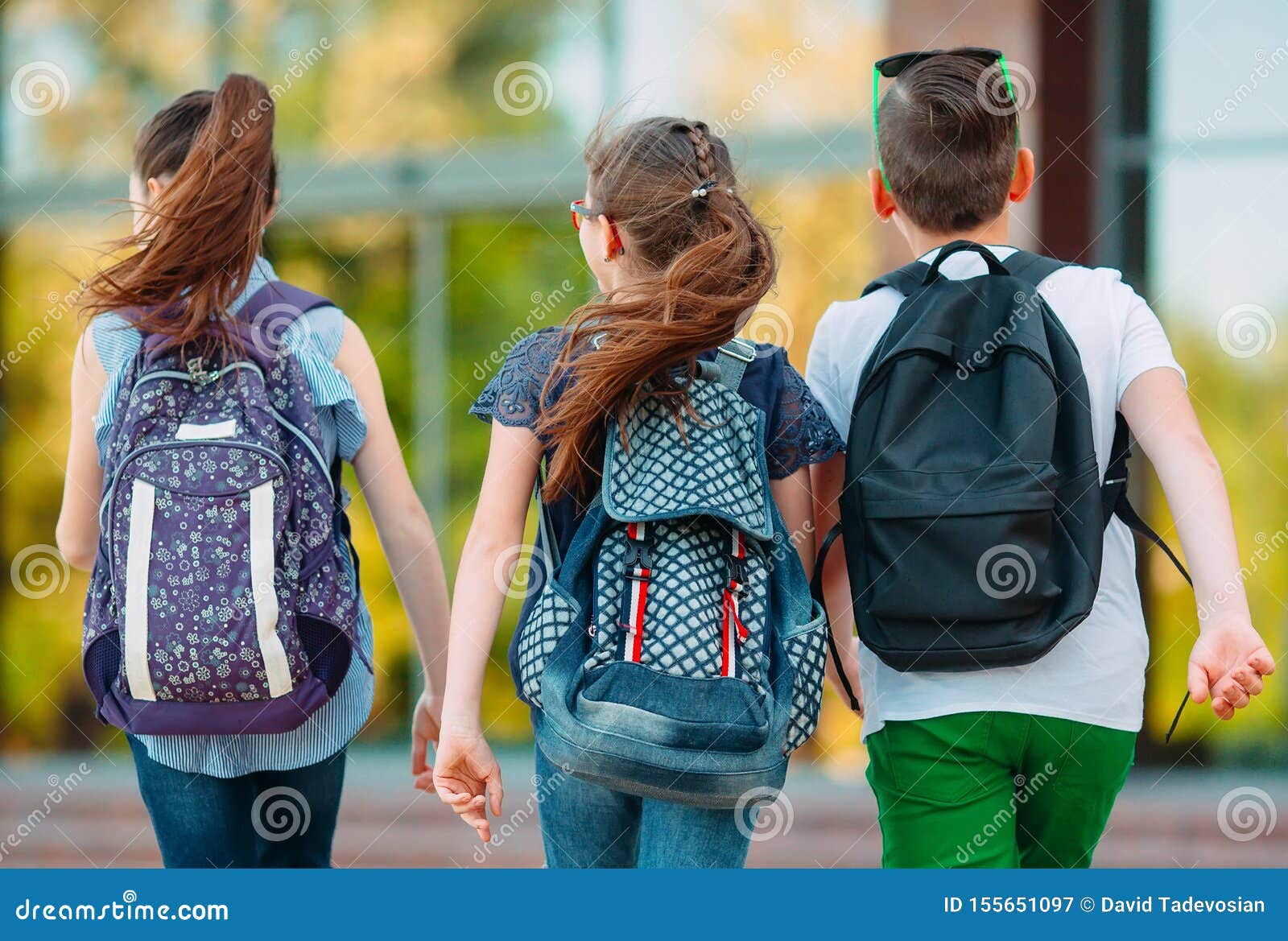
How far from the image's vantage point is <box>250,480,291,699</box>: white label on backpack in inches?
79.2

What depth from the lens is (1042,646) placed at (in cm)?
192

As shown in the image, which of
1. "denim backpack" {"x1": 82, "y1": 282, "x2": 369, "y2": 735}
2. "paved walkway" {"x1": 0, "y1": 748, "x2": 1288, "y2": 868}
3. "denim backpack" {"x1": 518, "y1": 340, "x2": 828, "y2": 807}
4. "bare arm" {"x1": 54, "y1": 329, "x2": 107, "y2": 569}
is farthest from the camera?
"paved walkway" {"x1": 0, "y1": 748, "x2": 1288, "y2": 868}

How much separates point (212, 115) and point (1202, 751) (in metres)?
4.24

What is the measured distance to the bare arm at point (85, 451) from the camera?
2211 millimetres

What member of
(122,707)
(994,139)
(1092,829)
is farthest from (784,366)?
(122,707)

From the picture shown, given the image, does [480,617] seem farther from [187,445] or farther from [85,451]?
[85,451]

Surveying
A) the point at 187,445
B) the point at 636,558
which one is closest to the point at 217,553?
the point at 187,445

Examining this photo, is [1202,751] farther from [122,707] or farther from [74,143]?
[74,143]

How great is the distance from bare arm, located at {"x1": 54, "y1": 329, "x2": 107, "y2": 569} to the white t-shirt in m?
1.24

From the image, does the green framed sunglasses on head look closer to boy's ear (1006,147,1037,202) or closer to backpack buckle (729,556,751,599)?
boy's ear (1006,147,1037,202)

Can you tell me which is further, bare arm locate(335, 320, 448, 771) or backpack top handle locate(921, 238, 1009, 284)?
bare arm locate(335, 320, 448, 771)

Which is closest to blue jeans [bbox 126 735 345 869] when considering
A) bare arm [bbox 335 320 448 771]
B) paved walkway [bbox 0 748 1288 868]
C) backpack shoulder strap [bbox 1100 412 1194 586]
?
bare arm [bbox 335 320 448 771]

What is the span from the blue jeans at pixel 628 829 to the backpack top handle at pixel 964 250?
2.93 ft

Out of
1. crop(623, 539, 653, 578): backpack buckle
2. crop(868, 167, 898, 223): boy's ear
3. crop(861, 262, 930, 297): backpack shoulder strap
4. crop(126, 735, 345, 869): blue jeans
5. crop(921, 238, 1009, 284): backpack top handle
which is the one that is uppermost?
crop(868, 167, 898, 223): boy's ear
